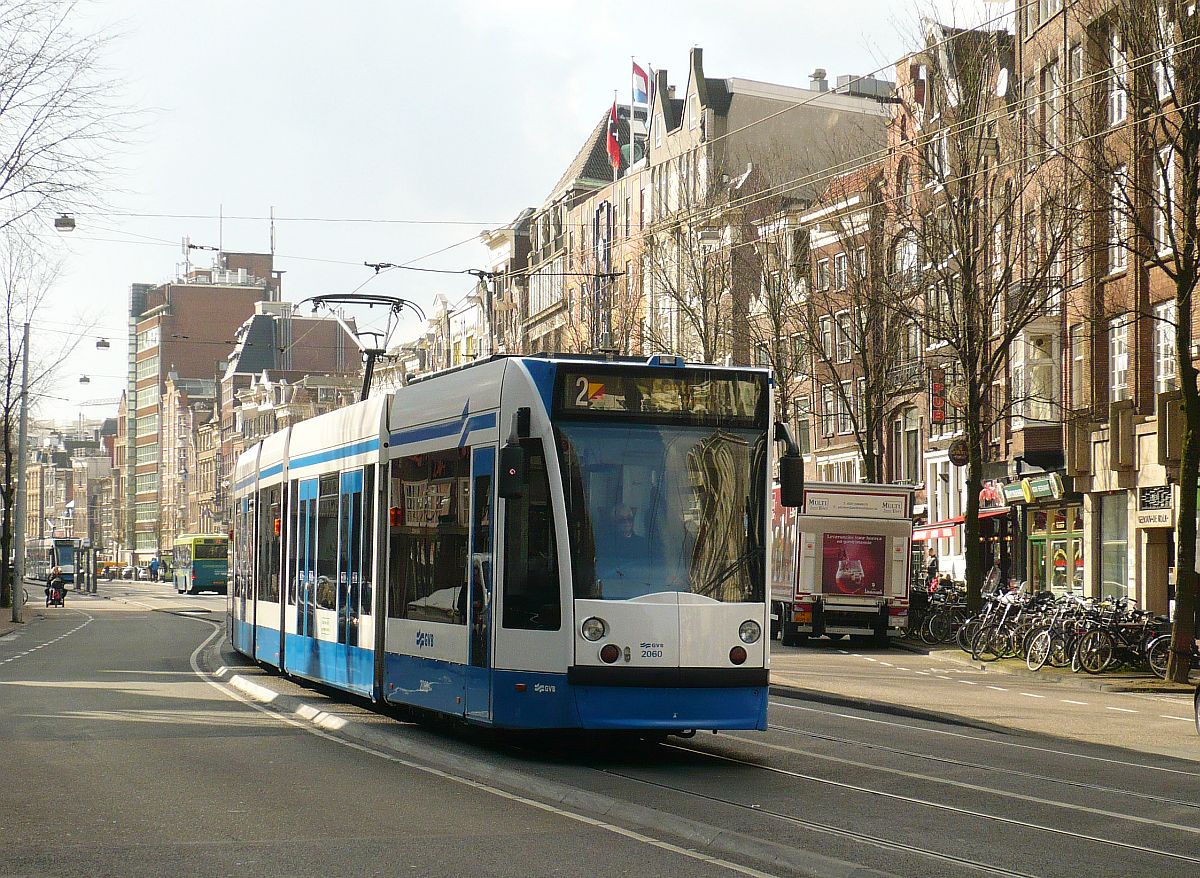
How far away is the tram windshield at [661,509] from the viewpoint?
1371cm

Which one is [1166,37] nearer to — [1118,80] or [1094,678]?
[1118,80]

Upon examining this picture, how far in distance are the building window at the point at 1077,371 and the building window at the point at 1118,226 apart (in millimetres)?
2821

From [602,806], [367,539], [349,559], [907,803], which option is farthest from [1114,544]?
[602,806]

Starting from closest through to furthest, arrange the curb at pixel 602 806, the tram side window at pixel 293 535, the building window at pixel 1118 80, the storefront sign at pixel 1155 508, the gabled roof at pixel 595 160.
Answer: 1. the curb at pixel 602 806
2. the tram side window at pixel 293 535
3. the building window at pixel 1118 80
4. the storefront sign at pixel 1155 508
5. the gabled roof at pixel 595 160

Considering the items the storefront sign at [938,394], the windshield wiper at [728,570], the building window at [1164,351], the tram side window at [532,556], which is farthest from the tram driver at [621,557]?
the storefront sign at [938,394]

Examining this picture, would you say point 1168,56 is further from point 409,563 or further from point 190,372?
point 190,372

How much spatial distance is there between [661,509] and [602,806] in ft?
10.8

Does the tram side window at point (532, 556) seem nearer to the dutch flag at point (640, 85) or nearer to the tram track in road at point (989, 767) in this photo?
the tram track in road at point (989, 767)

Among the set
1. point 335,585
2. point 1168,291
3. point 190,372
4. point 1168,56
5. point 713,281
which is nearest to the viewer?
point 335,585

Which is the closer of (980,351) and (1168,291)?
(980,351)

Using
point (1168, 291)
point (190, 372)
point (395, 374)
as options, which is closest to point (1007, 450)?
point (1168, 291)

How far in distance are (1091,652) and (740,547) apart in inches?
590

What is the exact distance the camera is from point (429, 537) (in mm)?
15844

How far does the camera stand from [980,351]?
32844mm
